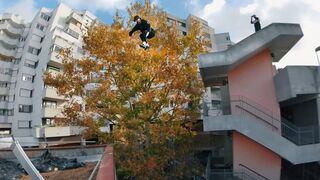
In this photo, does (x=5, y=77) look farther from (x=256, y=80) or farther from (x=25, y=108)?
(x=256, y=80)

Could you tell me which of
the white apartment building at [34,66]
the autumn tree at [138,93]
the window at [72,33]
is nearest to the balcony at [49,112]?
the white apartment building at [34,66]

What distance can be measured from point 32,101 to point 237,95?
4157 centimetres

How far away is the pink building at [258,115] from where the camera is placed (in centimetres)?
1631

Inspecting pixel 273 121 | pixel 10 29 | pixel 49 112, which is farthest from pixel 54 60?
pixel 273 121

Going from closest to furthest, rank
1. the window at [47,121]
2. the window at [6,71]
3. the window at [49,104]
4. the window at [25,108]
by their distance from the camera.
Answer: the window at [47,121] → the window at [49,104] → the window at [25,108] → the window at [6,71]

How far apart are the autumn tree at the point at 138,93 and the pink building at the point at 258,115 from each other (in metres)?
1.73

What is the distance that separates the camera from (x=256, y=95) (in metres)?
18.6

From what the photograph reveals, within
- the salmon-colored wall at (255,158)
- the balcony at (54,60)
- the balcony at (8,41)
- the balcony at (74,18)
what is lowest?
the salmon-colored wall at (255,158)

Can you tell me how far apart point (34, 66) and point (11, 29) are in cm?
1127

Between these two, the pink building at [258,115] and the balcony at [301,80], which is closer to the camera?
the pink building at [258,115]

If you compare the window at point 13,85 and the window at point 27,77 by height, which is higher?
the window at point 27,77

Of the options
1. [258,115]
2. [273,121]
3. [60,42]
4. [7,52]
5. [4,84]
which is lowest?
[273,121]

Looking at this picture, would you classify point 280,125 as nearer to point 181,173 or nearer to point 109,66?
point 181,173

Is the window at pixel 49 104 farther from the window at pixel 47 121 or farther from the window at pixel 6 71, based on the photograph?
the window at pixel 6 71
